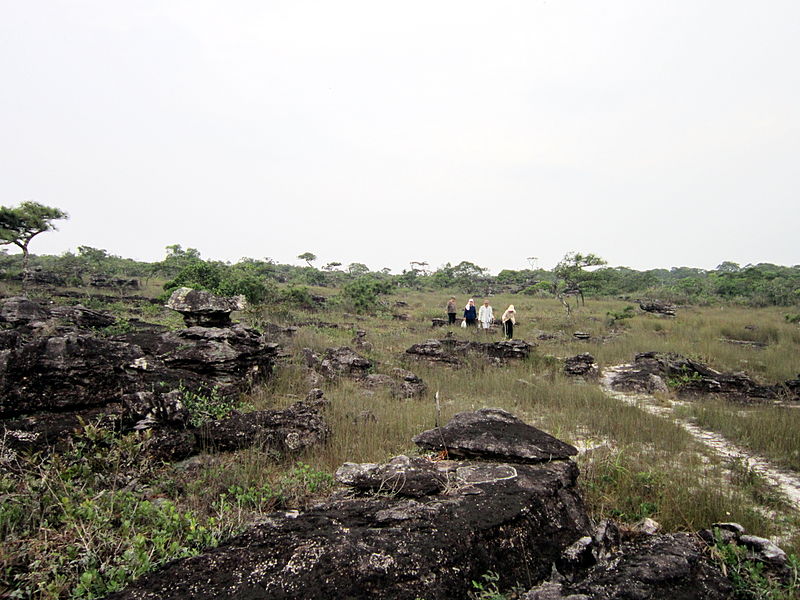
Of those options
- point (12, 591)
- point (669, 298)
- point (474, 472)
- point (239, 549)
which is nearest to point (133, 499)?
point (12, 591)

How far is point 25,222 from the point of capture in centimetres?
2056

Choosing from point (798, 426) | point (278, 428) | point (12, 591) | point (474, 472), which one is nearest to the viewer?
point (12, 591)

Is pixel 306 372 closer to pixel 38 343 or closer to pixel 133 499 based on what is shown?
pixel 38 343

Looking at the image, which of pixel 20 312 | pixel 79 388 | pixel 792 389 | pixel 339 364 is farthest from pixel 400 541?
pixel 20 312

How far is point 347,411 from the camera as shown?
19.2 ft

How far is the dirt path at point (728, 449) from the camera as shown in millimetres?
4250

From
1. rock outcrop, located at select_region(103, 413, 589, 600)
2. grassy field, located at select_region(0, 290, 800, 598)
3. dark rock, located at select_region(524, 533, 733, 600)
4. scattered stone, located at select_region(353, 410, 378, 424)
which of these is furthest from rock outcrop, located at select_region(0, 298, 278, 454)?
dark rock, located at select_region(524, 533, 733, 600)

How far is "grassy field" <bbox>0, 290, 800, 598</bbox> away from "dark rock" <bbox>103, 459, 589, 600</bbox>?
17.3 inches

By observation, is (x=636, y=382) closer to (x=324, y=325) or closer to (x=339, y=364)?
(x=339, y=364)

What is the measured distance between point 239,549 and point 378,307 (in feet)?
70.1

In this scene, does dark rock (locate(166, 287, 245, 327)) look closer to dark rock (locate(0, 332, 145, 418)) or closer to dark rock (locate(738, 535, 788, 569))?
dark rock (locate(0, 332, 145, 418))

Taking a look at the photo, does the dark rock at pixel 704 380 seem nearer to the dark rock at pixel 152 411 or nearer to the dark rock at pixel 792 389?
the dark rock at pixel 792 389

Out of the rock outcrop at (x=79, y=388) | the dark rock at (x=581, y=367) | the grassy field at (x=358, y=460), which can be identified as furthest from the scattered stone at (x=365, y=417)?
the dark rock at (x=581, y=367)

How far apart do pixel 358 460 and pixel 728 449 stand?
5258mm
